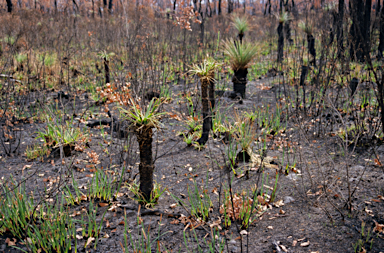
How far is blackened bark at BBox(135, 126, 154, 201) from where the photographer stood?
272cm

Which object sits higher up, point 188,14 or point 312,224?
point 188,14

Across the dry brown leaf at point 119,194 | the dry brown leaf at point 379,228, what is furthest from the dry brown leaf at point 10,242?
the dry brown leaf at point 379,228

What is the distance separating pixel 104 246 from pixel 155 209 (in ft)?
2.08

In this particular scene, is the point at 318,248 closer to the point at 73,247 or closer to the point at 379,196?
the point at 379,196

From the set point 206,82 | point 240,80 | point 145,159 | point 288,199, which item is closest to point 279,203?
point 288,199

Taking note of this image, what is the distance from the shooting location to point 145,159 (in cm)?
292

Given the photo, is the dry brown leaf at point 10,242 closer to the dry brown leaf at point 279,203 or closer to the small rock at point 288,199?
the dry brown leaf at point 279,203

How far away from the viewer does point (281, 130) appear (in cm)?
499

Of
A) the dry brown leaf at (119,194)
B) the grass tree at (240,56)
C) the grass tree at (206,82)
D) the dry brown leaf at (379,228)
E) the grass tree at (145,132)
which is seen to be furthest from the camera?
the grass tree at (240,56)

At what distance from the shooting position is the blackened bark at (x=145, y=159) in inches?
107

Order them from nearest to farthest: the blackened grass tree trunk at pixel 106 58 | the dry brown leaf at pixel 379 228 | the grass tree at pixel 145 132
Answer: the dry brown leaf at pixel 379 228
the grass tree at pixel 145 132
the blackened grass tree trunk at pixel 106 58

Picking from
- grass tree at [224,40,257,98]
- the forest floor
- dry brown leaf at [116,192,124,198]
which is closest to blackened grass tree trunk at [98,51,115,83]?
the forest floor

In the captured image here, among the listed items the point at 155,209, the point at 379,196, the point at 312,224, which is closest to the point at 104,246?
the point at 155,209

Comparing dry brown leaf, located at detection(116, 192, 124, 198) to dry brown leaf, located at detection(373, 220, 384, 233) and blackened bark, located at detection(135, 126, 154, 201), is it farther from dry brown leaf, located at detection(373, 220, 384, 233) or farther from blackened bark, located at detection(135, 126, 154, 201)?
dry brown leaf, located at detection(373, 220, 384, 233)
